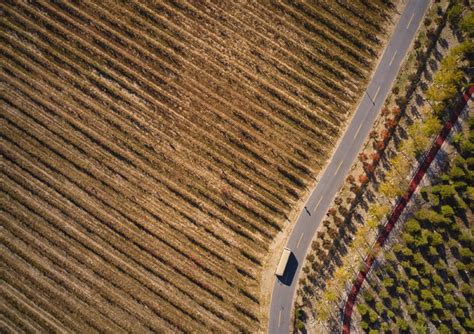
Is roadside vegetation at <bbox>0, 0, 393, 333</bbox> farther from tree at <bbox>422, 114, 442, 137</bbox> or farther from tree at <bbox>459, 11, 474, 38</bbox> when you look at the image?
tree at <bbox>422, 114, 442, 137</bbox>

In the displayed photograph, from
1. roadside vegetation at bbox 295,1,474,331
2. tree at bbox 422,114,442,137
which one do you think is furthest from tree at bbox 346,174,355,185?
tree at bbox 422,114,442,137

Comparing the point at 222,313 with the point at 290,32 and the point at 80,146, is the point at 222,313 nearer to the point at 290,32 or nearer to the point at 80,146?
the point at 80,146

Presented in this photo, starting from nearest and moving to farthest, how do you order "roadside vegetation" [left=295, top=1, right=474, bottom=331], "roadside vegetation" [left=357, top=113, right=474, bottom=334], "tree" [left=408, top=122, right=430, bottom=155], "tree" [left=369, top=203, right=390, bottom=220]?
"roadside vegetation" [left=357, top=113, right=474, bottom=334] < "roadside vegetation" [left=295, top=1, right=474, bottom=331] < "tree" [left=408, top=122, right=430, bottom=155] < "tree" [left=369, top=203, right=390, bottom=220]

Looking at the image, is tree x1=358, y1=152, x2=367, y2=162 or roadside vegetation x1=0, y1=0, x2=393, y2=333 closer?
tree x1=358, y1=152, x2=367, y2=162

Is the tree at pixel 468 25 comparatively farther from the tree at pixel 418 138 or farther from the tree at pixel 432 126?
the tree at pixel 418 138

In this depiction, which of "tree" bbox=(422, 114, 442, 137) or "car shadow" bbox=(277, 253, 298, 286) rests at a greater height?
"tree" bbox=(422, 114, 442, 137)

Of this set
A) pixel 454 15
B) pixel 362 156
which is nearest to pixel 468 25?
pixel 454 15

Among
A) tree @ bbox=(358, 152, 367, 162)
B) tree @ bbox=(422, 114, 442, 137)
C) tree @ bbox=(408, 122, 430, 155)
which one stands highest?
tree @ bbox=(422, 114, 442, 137)
